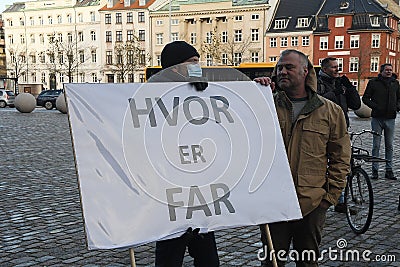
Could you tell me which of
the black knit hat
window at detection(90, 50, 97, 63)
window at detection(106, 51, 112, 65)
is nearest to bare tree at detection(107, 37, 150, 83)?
window at detection(106, 51, 112, 65)

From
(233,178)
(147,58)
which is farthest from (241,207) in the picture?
(147,58)

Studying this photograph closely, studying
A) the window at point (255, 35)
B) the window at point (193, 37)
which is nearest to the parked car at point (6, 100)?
the window at point (193, 37)

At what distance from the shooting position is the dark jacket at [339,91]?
625 centimetres

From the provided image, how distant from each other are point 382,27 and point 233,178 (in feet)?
213

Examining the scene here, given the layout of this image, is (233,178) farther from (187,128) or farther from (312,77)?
(312,77)

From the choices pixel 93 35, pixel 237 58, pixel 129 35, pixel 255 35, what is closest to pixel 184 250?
pixel 237 58

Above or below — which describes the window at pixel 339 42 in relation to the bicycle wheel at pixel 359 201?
above

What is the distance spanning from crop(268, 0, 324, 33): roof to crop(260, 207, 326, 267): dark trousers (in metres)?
65.9

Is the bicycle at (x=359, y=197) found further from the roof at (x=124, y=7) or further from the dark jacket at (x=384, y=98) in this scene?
the roof at (x=124, y=7)

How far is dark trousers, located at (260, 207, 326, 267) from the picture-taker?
11.3ft

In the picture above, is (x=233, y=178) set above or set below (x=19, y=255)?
above

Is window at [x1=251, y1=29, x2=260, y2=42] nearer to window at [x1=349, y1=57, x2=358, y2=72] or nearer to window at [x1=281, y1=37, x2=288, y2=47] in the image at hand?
window at [x1=281, y1=37, x2=288, y2=47]

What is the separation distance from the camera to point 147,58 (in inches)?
2977

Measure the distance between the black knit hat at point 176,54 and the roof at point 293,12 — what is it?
66.0 meters
